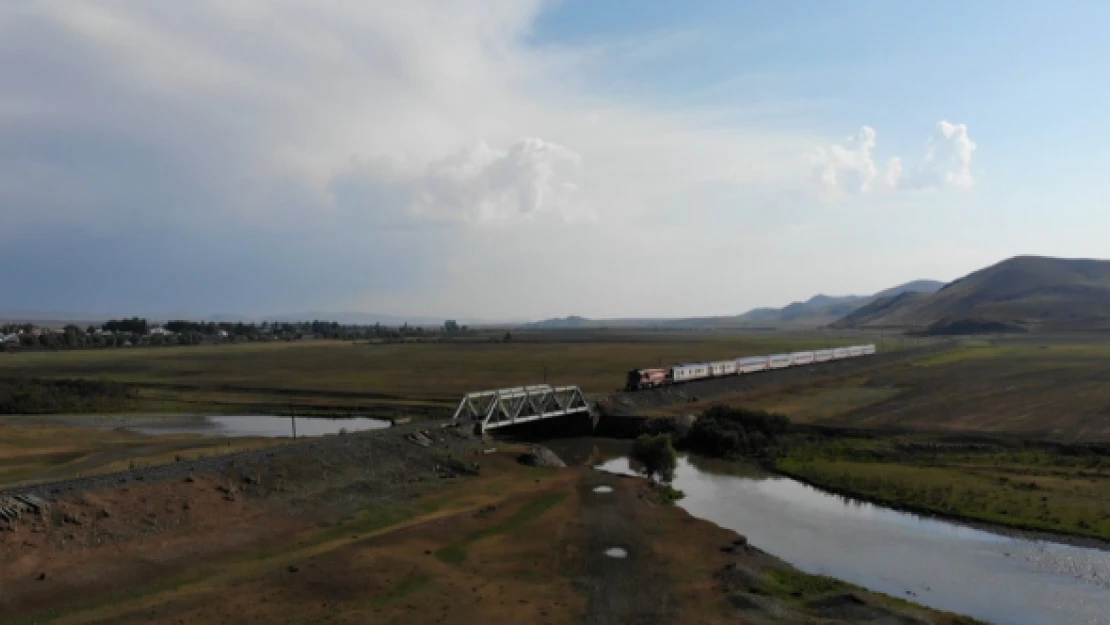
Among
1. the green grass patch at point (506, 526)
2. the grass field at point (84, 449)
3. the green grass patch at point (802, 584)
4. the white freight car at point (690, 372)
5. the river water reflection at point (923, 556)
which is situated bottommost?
the river water reflection at point (923, 556)

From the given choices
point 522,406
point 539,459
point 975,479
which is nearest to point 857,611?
point 975,479

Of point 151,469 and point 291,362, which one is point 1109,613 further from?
point 291,362

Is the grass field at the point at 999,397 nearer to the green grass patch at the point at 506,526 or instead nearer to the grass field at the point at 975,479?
the grass field at the point at 975,479

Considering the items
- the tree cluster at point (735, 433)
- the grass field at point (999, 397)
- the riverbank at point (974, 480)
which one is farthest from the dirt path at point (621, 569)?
the grass field at point (999, 397)

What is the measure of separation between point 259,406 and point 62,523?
66736 mm

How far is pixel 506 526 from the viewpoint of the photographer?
41.4 m

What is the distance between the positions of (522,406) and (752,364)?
2213 inches

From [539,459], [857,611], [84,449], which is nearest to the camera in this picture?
[857,611]

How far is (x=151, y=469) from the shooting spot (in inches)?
1800

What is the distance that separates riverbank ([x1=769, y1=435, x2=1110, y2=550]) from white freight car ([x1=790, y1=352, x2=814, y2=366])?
219 ft

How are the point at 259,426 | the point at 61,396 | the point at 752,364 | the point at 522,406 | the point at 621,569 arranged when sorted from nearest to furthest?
the point at 621,569 < the point at 522,406 < the point at 259,426 < the point at 61,396 < the point at 752,364

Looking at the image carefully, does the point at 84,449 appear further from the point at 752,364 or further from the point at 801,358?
the point at 801,358

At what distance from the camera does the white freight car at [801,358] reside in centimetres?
13612

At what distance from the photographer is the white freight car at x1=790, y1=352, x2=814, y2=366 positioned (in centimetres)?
13612
